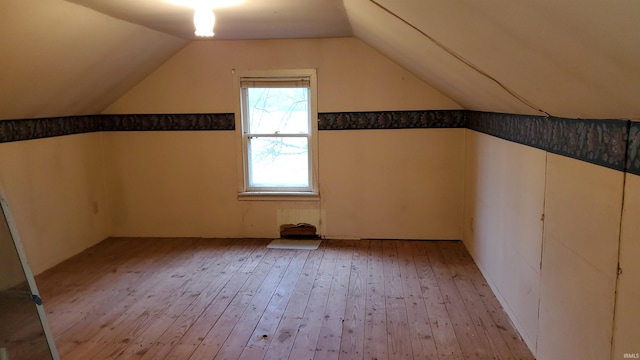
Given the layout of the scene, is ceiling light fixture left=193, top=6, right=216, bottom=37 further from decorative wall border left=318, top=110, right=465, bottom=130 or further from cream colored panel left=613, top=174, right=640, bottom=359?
cream colored panel left=613, top=174, right=640, bottom=359

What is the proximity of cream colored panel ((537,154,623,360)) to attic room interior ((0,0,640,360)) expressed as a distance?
0.01 meters

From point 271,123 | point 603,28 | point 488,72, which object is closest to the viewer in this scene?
point 603,28

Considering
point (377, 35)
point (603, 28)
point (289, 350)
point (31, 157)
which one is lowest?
point (289, 350)

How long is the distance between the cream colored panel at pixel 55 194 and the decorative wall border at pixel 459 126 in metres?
0.13

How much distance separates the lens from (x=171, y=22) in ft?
12.0

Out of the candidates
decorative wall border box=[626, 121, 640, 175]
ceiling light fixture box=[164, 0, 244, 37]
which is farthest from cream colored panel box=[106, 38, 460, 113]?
decorative wall border box=[626, 121, 640, 175]

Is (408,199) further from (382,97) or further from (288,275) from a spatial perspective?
(288,275)

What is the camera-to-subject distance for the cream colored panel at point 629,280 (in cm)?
155

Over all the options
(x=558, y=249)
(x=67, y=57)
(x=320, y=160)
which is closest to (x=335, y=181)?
(x=320, y=160)

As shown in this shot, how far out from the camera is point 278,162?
4949 mm

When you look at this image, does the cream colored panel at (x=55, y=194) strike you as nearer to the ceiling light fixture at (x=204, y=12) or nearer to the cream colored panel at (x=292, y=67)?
the cream colored panel at (x=292, y=67)

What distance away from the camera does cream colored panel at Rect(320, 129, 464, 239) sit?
4.68 metres

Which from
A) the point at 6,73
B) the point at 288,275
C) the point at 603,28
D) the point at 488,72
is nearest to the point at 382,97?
the point at 288,275

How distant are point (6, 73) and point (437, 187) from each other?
12.3 ft
